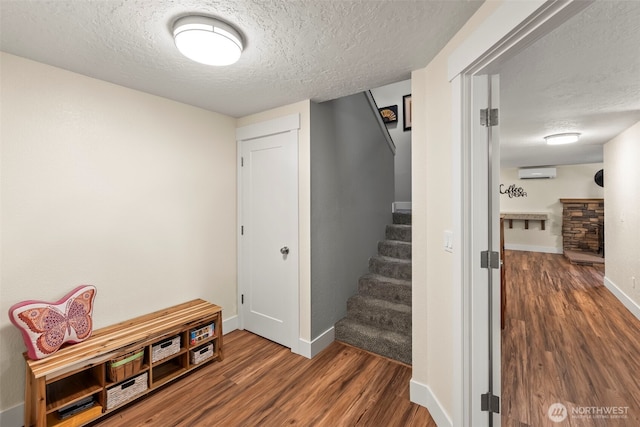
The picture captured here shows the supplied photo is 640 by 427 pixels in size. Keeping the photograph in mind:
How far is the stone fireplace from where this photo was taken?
6.42 meters

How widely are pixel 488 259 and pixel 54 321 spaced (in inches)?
101

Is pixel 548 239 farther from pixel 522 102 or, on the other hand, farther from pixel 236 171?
pixel 236 171

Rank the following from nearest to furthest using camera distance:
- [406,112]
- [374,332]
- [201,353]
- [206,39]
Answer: [206,39]
[201,353]
[374,332]
[406,112]

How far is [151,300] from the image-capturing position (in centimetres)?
233

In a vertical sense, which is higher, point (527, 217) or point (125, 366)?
point (527, 217)

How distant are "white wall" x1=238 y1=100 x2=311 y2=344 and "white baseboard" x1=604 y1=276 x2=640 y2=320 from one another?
401 cm

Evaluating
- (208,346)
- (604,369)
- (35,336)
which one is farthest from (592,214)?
(35,336)

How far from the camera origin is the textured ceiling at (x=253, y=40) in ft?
4.16

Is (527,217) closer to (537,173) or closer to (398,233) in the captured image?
(537,173)

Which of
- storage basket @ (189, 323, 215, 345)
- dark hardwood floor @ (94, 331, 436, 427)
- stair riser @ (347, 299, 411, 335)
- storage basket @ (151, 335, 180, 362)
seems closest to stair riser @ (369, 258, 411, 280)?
stair riser @ (347, 299, 411, 335)

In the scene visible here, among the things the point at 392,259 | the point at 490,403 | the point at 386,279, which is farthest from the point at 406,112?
the point at 490,403

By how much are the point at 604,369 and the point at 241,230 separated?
3.47m

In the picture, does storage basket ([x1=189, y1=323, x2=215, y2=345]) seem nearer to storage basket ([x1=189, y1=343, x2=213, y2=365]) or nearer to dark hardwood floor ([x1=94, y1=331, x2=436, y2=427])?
storage basket ([x1=189, y1=343, x2=213, y2=365])

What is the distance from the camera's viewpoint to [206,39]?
1367mm
